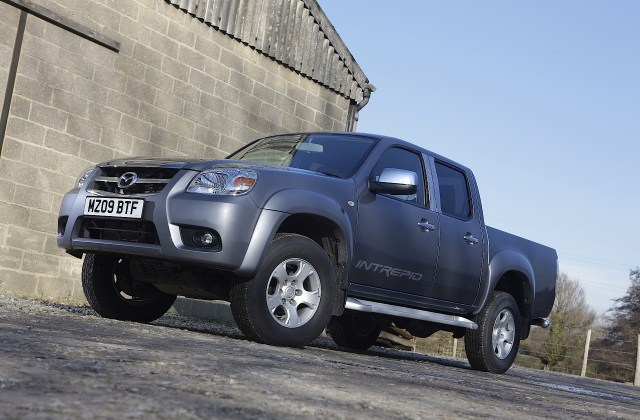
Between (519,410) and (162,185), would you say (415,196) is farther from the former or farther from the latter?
(519,410)

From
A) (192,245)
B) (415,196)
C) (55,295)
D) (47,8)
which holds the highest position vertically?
(47,8)

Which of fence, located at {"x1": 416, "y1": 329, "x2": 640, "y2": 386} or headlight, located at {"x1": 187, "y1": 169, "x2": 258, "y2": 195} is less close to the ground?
headlight, located at {"x1": 187, "y1": 169, "x2": 258, "y2": 195}

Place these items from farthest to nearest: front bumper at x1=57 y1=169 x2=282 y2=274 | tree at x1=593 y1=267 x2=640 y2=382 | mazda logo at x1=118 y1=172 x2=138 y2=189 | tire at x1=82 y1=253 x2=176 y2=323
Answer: tree at x1=593 y1=267 x2=640 y2=382, tire at x1=82 y1=253 x2=176 y2=323, mazda logo at x1=118 y1=172 x2=138 y2=189, front bumper at x1=57 y1=169 x2=282 y2=274

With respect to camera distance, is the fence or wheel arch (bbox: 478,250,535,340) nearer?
wheel arch (bbox: 478,250,535,340)

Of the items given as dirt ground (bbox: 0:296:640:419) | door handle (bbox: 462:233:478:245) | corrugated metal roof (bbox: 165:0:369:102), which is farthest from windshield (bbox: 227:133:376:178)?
corrugated metal roof (bbox: 165:0:369:102)

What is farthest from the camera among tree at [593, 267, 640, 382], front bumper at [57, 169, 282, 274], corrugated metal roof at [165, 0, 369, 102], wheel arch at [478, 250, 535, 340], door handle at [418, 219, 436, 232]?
tree at [593, 267, 640, 382]

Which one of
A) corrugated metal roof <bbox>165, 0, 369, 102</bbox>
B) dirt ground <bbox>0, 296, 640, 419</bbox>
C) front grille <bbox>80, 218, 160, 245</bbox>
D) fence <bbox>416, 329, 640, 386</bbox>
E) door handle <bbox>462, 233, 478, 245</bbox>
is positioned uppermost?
corrugated metal roof <bbox>165, 0, 369, 102</bbox>

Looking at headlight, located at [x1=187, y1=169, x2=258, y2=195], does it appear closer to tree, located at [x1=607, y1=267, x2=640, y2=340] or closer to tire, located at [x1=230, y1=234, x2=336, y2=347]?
tire, located at [x1=230, y1=234, x2=336, y2=347]

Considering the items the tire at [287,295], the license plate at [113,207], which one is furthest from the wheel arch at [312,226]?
the license plate at [113,207]

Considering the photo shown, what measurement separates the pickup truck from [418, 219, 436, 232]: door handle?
0.02 m

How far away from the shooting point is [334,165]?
745 cm

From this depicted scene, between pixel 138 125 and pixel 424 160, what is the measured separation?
449 centimetres

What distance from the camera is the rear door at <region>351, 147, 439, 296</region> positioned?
7203 mm

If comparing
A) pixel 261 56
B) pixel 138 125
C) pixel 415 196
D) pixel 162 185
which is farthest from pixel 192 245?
pixel 261 56
